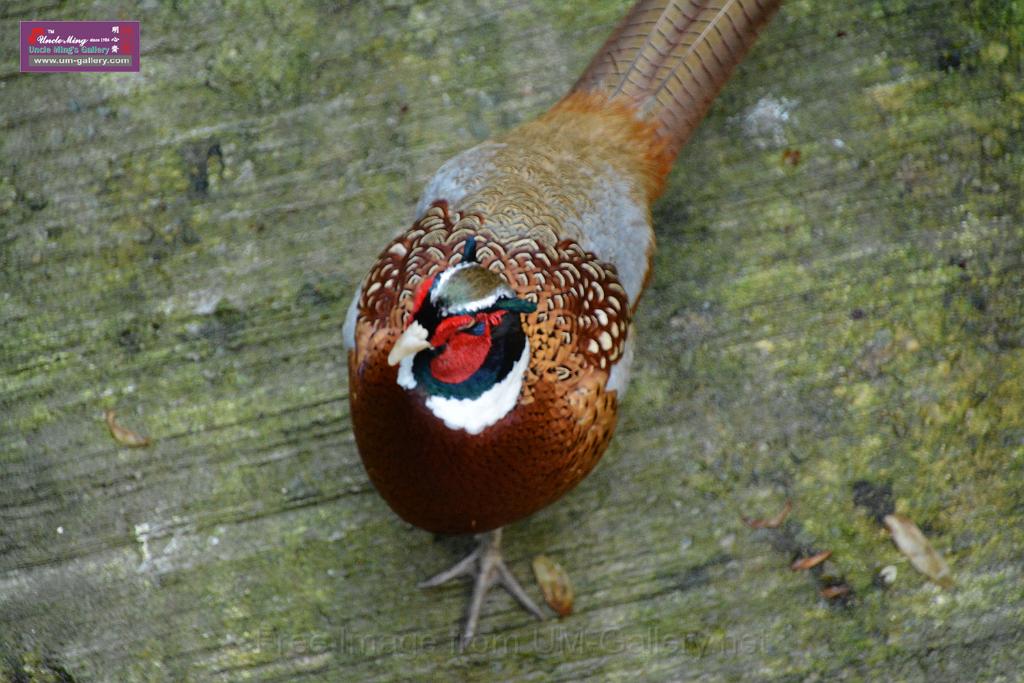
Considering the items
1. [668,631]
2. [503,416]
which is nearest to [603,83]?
[503,416]

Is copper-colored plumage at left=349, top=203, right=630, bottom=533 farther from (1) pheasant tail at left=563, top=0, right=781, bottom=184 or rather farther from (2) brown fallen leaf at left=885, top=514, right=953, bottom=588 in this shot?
(2) brown fallen leaf at left=885, top=514, right=953, bottom=588

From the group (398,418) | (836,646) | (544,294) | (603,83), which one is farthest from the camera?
(603,83)

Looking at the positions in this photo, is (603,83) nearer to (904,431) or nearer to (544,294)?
(544,294)

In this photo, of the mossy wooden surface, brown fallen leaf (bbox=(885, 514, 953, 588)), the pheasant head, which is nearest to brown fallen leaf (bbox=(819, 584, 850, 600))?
the mossy wooden surface

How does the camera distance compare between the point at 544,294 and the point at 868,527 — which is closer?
the point at 544,294

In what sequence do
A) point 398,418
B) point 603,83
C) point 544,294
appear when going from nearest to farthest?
point 398,418 → point 544,294 → point 603,83
